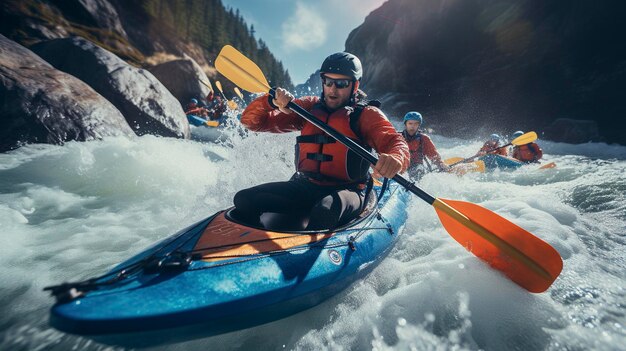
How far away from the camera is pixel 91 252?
2898 mm

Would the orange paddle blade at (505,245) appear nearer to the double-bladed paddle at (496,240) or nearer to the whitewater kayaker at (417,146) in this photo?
the double-bladed paddle at (496,240)

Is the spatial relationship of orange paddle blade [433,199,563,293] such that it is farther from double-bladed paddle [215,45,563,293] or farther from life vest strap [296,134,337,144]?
life vest strap [296,134,337,144]

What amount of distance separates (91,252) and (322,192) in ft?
8.22

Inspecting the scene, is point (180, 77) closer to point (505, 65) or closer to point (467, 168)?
point (467, 168)

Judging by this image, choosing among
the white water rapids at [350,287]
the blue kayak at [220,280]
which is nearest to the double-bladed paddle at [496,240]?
the white water rapids at [350,287]

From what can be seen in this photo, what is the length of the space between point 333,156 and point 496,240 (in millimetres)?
1602

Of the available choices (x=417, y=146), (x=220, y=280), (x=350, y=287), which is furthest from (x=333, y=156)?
(x=417, y=146)

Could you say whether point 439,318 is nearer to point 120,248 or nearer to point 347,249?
point 347,249

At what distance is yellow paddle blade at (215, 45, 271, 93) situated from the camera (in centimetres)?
336

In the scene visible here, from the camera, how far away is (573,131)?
13742 mm

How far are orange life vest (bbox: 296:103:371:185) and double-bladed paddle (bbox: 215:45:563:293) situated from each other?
20 cm

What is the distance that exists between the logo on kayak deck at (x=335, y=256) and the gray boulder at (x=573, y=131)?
1717 cm

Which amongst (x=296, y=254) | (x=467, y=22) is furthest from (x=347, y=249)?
(x=467, y=22)

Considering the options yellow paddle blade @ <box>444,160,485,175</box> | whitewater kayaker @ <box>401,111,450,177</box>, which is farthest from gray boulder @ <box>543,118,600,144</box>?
whitewater kayaker @ <box>401,111,450,177</box>
